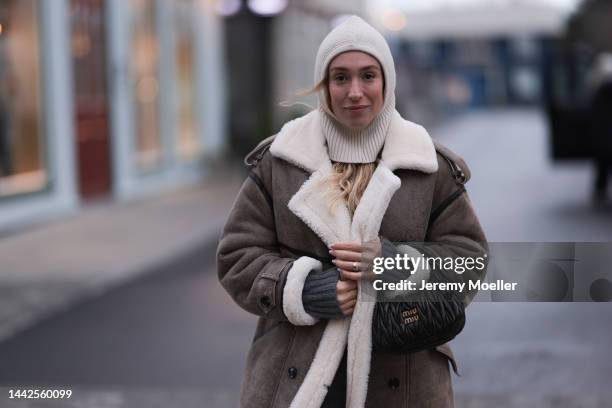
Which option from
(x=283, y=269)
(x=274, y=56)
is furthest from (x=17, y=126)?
(x=274, y=56)

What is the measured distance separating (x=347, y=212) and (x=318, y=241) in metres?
0.12

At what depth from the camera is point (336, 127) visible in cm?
259

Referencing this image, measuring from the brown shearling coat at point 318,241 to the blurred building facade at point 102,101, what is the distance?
29.7 ft

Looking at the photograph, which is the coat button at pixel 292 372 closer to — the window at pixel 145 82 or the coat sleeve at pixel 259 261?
the coat sleeve at pixel 259 261

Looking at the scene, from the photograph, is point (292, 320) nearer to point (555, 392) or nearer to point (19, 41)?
point (555, 392)

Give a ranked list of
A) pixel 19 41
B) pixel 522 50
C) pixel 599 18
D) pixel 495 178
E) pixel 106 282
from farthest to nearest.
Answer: pixel 522 50
pixel 495 178
pixel 599 18
pixel 19 41
pixel 106 282

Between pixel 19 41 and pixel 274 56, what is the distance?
41.0 feet

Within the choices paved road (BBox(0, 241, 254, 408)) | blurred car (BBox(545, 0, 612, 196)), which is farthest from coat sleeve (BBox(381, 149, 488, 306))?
blurred car (BBox(545, 0, 612, 196))

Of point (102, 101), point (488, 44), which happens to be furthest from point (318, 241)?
point (488, 44)

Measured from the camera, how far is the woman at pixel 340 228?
8.21ft

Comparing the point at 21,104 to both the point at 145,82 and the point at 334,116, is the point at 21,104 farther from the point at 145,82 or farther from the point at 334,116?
the point at 334,116

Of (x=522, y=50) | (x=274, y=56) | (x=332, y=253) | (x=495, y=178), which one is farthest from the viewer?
(x=522, y=50)

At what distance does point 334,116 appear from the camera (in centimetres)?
256

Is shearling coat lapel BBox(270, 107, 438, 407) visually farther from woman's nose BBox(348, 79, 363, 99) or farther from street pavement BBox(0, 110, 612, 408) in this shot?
street pavement BBox(0, 110, 612, 408)
